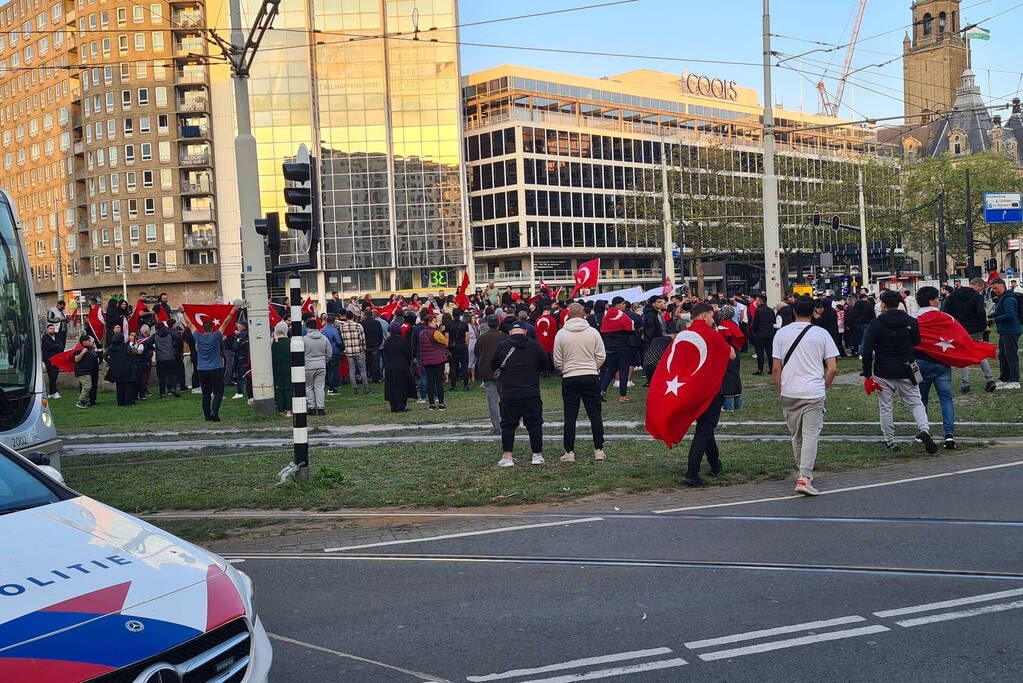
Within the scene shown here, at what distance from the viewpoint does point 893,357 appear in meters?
11.9

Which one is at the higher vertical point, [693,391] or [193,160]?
[193,160]

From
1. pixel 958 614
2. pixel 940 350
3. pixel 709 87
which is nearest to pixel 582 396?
pixel 940 350

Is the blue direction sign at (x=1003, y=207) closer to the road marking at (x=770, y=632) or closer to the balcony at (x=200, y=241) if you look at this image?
the road marking at (x=770, y=632)

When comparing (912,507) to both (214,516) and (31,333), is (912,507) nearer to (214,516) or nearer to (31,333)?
(214,516)

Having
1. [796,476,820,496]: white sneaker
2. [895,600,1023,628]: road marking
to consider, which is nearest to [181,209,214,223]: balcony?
[796,476,820,496]: white sneaker

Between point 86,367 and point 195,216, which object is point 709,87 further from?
point 86,367

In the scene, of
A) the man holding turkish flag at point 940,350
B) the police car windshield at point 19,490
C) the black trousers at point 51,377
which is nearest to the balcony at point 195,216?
the black trousers at point 51,377

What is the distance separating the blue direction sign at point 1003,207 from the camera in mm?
49094

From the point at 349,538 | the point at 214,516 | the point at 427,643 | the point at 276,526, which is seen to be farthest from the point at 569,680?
the point at 214,516

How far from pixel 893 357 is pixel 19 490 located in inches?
382

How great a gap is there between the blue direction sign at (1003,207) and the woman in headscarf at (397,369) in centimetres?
3890

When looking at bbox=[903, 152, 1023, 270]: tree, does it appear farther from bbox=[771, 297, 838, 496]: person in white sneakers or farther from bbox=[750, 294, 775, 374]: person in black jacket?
bbox=[771, 297, 838, 496]: person in white sneakers

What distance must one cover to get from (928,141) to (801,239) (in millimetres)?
67201

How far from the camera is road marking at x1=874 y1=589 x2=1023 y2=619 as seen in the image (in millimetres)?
5969
